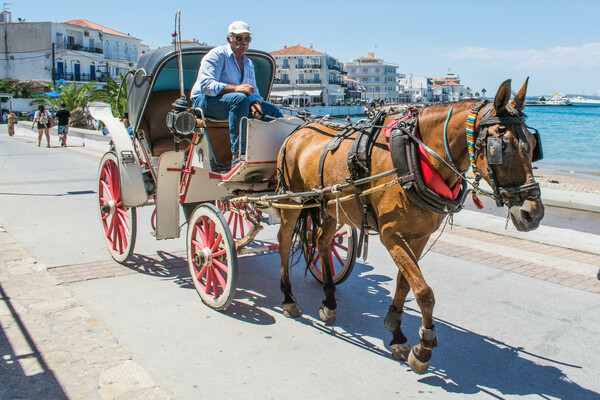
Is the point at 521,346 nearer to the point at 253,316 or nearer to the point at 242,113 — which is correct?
the point at 253,316

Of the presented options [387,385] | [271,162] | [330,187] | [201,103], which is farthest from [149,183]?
[387,385]

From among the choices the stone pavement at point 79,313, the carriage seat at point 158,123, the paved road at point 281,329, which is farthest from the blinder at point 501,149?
the carriage seat at point 158,123

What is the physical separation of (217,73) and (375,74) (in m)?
152

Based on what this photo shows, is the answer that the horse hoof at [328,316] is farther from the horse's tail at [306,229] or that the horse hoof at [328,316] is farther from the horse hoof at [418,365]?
the horse hoof at [418,365]

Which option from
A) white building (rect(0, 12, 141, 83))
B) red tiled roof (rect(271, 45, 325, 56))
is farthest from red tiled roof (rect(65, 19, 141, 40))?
red tiled roof (rect(271, 45, 325, 56))

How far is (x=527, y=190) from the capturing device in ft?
11.3

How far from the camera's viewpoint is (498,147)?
3406 millimetres

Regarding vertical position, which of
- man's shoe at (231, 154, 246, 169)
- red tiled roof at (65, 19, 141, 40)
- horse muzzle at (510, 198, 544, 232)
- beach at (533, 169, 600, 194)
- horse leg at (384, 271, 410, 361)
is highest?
red tiled roof at (65, 19, 141, 40)

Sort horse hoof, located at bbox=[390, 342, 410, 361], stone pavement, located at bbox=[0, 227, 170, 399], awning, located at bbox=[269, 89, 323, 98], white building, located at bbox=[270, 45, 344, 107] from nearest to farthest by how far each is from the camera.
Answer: stone pavement, located at bbox=[0, 227, 170, 399] < horse hoof, located at bbox=[390, 342, 410, 361] < awning, located at bbox=[269, 89, 323, 98] < white building, located at bbox=[270, 45, 344, 107]

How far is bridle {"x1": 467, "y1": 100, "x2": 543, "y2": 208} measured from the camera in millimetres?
3428

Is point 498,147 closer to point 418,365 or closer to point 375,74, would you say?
point 418,365

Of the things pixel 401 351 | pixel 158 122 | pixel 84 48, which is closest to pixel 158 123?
pixel 158 122

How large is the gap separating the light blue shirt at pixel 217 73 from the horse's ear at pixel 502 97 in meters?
2.72

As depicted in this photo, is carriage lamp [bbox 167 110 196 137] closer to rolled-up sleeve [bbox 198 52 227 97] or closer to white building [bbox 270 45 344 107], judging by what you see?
rolled-up sleeve [bbox 198 52 227 97]
